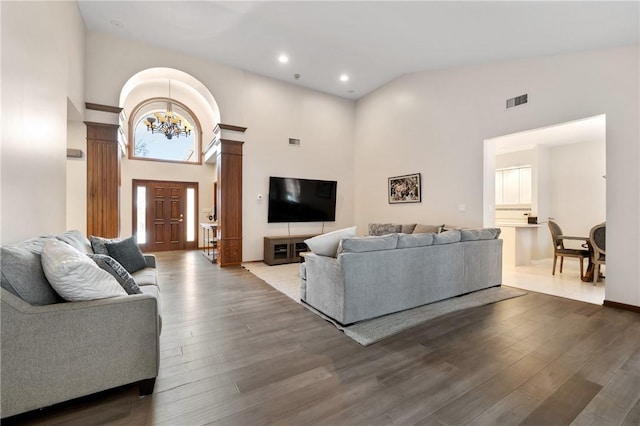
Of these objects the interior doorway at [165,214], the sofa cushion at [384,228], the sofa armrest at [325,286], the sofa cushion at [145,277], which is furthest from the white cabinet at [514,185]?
the interior doorway at [165,214]

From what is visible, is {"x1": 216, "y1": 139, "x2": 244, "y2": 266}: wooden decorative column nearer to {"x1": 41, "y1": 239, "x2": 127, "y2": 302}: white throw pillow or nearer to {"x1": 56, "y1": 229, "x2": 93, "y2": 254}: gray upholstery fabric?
{"x1": 56, "y1": 229, "x2": 93, "y2": 254}: gray upholstery fabric

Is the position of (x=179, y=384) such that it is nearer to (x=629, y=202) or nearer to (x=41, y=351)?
(x=41, y=351)

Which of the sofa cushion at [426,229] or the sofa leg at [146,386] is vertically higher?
the sofa cushion at [426,229]

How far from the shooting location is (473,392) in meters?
1.80

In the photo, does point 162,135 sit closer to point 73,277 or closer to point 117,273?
point 117,273

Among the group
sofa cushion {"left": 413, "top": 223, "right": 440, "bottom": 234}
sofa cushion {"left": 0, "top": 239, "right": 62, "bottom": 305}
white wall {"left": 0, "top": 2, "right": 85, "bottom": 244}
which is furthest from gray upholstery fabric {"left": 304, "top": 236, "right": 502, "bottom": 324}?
white wall {"left": 0, "top": 2, "right": 85, "bottom": 244}

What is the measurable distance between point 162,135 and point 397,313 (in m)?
7.99

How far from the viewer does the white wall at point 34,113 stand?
217 cm

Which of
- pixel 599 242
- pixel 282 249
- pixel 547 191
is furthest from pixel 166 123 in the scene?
pixel 547 191

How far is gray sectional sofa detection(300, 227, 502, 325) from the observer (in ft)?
9.26

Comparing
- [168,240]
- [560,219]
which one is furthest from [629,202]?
[168,240]

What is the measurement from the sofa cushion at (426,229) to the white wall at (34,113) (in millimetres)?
5424

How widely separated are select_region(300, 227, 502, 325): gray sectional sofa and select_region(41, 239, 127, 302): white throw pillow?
6.11 feet

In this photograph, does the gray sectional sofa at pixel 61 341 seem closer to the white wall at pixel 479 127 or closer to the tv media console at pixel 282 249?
the tv media console at pixel 282 249
